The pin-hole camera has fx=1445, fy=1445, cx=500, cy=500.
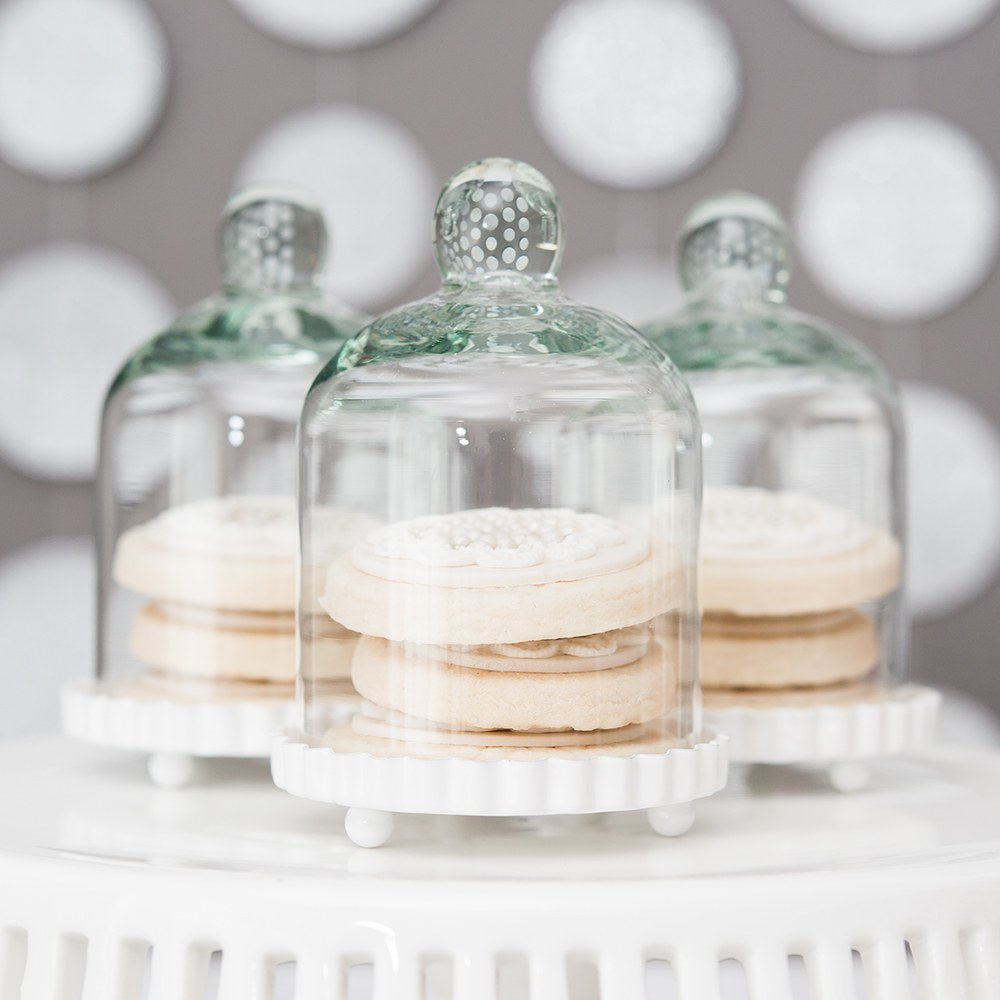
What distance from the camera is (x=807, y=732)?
930 millimetres

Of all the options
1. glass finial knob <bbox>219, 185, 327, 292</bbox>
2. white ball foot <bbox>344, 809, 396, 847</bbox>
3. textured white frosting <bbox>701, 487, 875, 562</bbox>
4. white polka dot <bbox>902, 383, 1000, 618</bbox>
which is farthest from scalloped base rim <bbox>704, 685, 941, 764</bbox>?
white polka dot <bbox>902, 383, 1000, 618</bbox>

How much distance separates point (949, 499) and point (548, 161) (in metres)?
0.75

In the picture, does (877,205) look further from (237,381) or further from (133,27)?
(237,381)

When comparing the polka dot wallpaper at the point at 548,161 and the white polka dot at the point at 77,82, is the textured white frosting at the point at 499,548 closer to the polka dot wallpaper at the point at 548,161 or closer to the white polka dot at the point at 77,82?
the polka dot wallpaper at the point at 548,161

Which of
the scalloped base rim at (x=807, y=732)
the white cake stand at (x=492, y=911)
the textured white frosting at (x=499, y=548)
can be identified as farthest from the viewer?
the scalloped base rim at (x=807, y=732)

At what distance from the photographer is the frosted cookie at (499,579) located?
73 cm

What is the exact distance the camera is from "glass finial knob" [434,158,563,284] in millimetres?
819

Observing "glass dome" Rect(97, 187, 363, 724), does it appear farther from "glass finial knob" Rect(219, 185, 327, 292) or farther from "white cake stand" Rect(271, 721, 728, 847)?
"white cake stand" Rect(271, 721, 728, 847)

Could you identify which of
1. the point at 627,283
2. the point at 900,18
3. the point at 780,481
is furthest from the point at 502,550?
the point at 900,18

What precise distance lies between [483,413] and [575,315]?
9 centimetres

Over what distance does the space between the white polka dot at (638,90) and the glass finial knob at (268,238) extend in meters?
0.99

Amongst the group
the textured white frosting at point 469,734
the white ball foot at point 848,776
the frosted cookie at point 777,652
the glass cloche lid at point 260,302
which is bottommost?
the white ball foot at point 848,776

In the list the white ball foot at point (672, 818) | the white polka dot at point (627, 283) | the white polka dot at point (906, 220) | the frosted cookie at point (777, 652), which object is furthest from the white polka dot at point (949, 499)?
the white ball foot at point (672, 818)

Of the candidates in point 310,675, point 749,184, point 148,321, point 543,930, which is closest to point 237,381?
point 310,675
